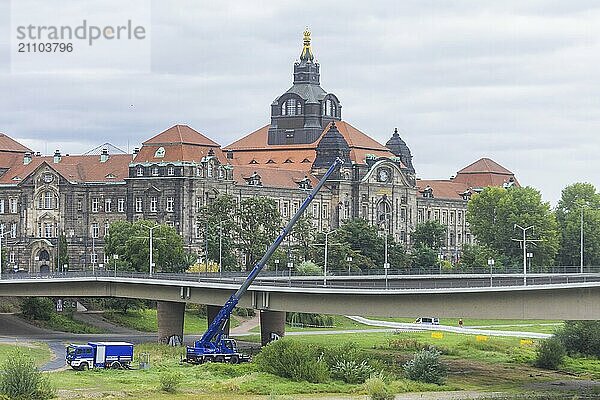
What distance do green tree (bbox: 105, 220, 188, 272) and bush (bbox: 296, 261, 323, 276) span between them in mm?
12360

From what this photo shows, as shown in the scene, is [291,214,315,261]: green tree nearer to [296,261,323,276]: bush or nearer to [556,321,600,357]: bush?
[296,261,323,276]: bush

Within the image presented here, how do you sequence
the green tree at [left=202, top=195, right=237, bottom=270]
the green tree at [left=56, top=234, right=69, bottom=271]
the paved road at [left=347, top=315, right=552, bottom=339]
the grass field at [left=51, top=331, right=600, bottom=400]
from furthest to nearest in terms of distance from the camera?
the green tree at [left=56, top=234, right=69, bottom=271], the green tree at [left=202, top=195, right=237, bottom=270], the paved road at [left=347, top=315, right=552, bottom=339], the grass field at [left=51, top=331, right=600, bottom=400]

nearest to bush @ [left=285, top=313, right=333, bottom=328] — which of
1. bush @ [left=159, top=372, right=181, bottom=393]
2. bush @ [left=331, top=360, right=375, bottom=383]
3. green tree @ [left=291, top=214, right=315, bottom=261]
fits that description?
green tree @ [left=291, top=214, right=315, bottom=261]

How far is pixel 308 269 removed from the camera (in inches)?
6491

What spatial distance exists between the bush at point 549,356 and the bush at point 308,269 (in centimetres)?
4908

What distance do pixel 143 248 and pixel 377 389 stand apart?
72632 mm

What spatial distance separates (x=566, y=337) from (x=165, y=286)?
103 feet

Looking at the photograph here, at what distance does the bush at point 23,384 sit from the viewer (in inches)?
3312

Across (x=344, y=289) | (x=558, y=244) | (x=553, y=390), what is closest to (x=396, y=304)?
(x=344, y=289)

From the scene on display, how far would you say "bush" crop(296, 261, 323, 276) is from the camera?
532 feet

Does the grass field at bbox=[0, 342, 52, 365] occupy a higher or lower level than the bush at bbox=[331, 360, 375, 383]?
higher

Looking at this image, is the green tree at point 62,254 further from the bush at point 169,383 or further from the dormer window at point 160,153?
the bush at point 169,383

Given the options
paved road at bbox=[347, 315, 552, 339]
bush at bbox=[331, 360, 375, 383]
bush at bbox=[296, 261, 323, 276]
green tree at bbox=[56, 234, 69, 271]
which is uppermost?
green tree at bbox=[56, 234, 69, 271]

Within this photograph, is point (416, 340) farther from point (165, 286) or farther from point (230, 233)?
point (230, 233)
